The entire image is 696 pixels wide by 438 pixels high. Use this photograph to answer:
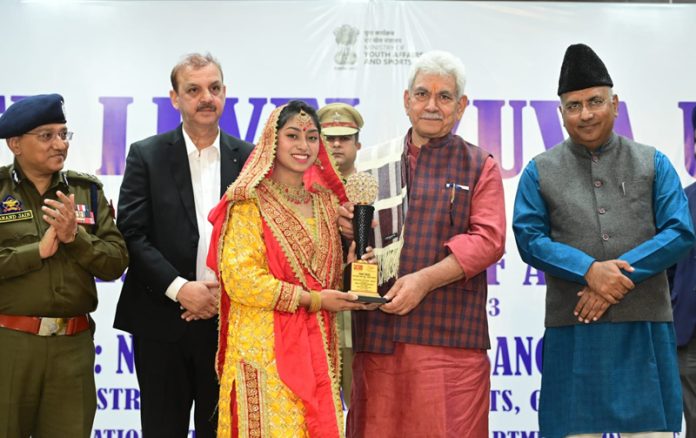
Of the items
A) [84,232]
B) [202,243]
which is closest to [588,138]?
[202,243]

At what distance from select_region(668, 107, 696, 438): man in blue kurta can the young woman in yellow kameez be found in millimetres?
1797

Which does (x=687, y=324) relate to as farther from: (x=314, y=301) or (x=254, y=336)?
(x=254, y=336)

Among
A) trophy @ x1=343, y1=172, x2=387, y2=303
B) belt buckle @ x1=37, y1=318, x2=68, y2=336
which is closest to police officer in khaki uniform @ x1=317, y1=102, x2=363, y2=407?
trophy @ x1=343, y1=172, x2=387, y2=303

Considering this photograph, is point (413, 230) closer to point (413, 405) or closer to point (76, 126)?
point (413, 405)

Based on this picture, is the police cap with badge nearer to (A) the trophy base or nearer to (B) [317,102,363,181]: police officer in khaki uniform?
(B) [317,102,363,181]: police officer in khaki uniform

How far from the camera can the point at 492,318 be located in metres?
4.57

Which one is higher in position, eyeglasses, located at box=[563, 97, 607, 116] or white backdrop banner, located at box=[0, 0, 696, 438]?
white backdrop banner, located at box=[0, 0, 696, 438]

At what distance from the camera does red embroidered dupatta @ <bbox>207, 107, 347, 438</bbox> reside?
2746 millimetres

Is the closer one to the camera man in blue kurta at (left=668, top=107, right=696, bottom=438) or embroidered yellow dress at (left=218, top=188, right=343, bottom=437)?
embroidered yellow dress at (left=218, top=188, right=343, bottom=437)

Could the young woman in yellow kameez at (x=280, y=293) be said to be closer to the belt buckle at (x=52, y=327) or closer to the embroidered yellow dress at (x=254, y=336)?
the embroidered yellow dress at (x=254, y=336)

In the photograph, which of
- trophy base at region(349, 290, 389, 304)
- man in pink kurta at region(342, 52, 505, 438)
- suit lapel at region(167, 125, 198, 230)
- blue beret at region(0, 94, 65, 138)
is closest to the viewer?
trophy base at region(349, 290, 389, 304)

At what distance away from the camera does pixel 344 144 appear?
4.03 meters

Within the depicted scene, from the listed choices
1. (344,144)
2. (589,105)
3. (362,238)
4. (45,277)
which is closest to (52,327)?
(45,277)

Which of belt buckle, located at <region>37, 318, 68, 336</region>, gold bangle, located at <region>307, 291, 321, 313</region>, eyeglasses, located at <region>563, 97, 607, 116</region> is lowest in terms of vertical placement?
belt buckle, located at <region>37, 318, 68, 336</region>
